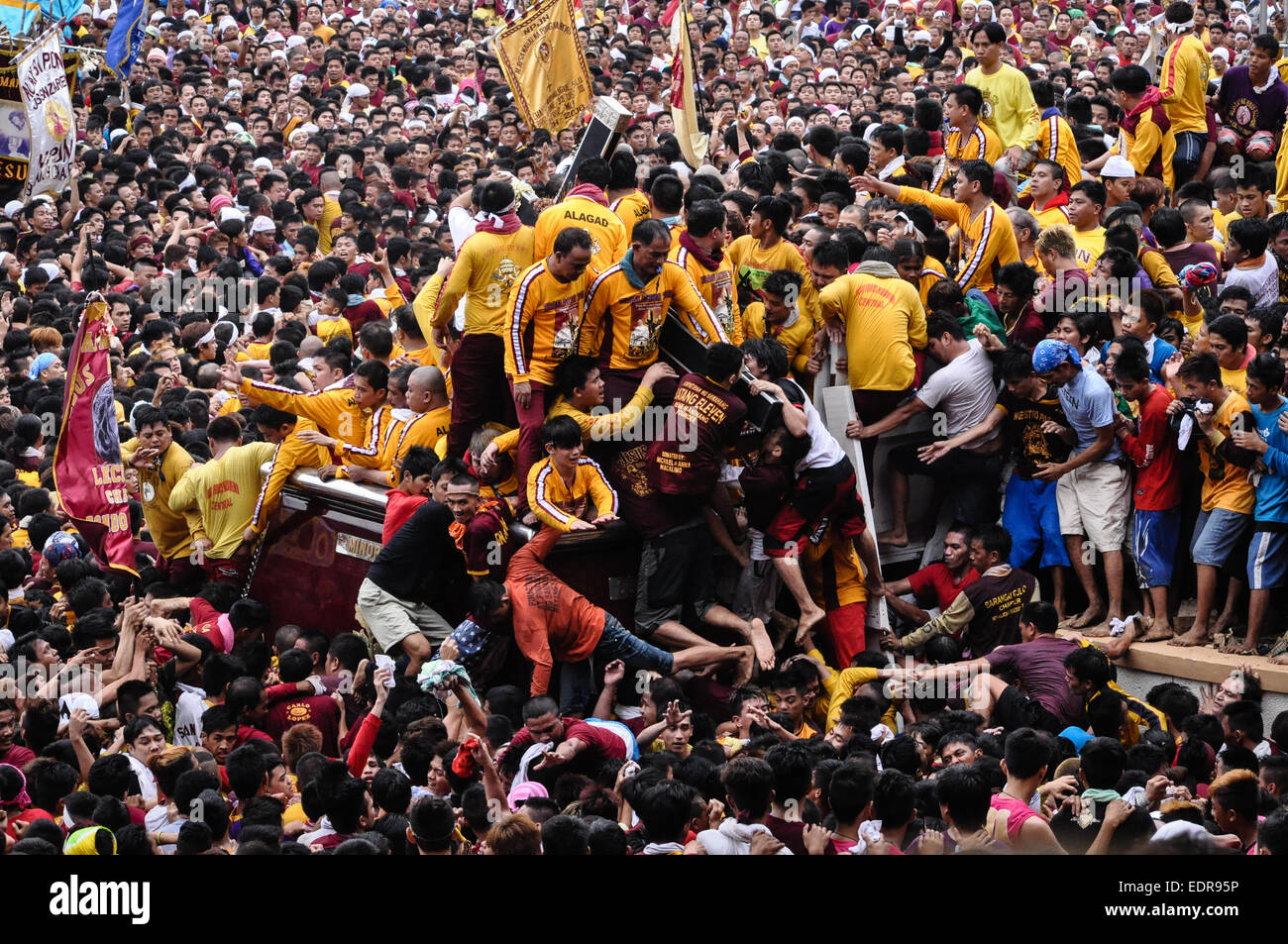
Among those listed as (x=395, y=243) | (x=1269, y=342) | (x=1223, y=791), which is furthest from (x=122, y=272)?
(x=1223, y=791)

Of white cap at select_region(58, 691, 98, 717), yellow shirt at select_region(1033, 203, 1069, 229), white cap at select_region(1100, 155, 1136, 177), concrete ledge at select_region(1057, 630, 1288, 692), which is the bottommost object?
white cap at select_region(58, 691, 98, 717)

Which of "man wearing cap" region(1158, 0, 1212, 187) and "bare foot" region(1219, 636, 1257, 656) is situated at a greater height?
"man wearing cap" region(1158, 0, 1212, 187)

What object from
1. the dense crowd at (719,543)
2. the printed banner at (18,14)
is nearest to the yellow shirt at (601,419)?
the dense crowd at (719,543)

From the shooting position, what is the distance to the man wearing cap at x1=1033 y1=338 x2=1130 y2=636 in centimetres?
926

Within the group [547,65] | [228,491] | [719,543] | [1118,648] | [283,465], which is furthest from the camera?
[547,65]

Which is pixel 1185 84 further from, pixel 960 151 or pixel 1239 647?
pixel 1239 647

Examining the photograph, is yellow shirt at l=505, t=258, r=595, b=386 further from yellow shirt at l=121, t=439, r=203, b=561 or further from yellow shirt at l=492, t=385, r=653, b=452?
yellow shirt at l=121, t=439, r=203, b=561

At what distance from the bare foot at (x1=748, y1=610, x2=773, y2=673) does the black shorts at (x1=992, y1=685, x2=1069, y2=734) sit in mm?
1276

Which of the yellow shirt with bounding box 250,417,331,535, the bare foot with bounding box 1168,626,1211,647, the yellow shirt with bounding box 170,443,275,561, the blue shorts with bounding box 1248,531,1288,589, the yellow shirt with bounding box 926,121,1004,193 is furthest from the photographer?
the yellow shirt with bounding box 926,121,1004,193

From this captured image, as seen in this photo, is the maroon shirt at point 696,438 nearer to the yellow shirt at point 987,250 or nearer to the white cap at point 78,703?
the yellow shirt at point 987,250

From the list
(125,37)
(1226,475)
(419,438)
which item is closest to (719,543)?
(419,438)

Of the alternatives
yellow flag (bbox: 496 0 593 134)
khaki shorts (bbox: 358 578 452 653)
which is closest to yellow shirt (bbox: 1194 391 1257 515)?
khaki shorts (bbox: 358 578 452 653)

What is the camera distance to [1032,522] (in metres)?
9.67

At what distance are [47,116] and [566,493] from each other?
994 centimetres
